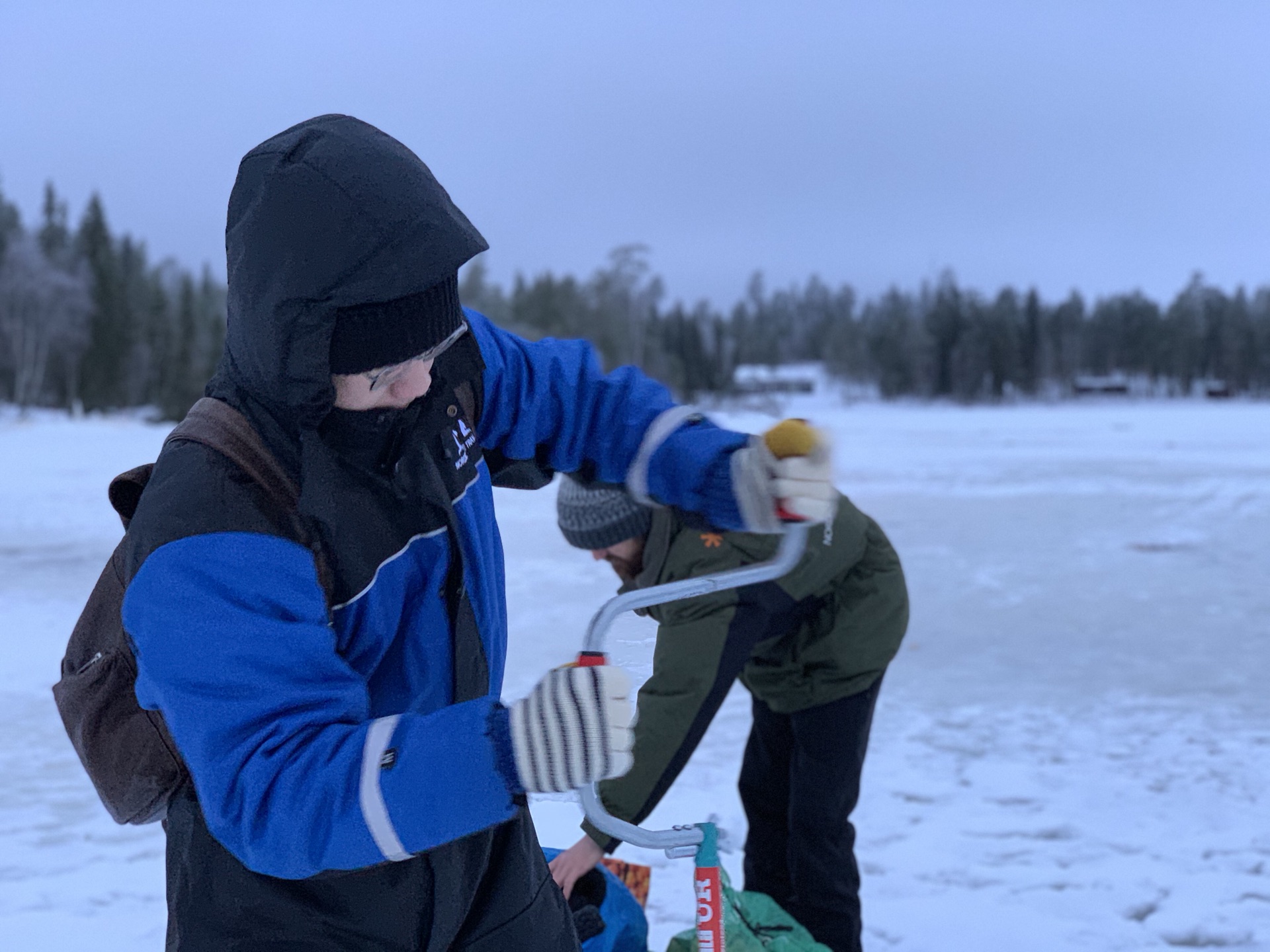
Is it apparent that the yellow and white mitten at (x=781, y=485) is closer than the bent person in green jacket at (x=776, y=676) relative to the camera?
Yes

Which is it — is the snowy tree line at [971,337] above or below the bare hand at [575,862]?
above

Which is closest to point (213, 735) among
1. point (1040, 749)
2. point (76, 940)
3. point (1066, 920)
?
point (76, 940)

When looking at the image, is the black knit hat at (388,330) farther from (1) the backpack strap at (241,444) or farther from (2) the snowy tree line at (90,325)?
(2) the snowy tree line at (90,325)

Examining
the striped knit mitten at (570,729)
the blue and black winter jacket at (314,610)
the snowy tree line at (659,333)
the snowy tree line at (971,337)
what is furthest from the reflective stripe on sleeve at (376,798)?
the snowy tree line at (971,337)

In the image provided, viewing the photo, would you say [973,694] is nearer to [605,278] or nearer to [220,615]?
[220,615]

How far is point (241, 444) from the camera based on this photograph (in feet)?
3.68

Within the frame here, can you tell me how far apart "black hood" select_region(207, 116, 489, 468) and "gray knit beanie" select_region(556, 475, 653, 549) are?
3.73ft

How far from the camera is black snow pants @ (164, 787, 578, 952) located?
123 centimetres

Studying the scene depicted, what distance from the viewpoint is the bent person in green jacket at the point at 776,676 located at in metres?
2.17

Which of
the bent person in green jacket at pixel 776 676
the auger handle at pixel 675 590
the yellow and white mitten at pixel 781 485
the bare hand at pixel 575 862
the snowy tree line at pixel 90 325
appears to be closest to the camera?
the auger handle at pixel 675 590

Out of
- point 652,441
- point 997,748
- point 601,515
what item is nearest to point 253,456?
point 652,441

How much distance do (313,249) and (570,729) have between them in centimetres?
59

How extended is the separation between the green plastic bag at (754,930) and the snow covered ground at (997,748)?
17.8 inches

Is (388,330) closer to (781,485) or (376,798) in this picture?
(376,798)
